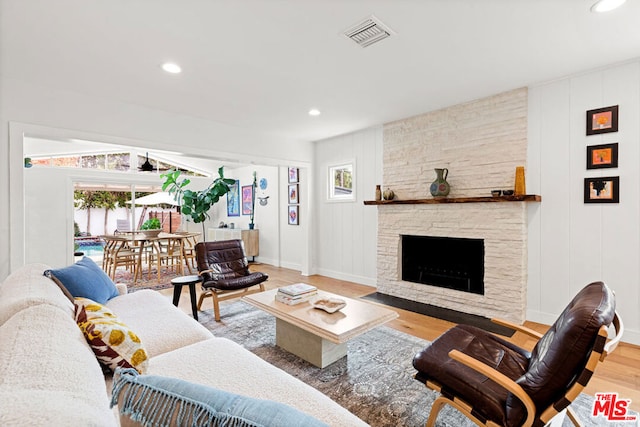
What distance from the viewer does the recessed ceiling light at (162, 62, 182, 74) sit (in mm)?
2744

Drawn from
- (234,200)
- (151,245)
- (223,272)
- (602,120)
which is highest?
(602,120)

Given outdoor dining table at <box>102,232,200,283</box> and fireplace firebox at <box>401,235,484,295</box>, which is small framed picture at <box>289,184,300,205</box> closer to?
outdoor dining table at <box>102,232,200,283</box>

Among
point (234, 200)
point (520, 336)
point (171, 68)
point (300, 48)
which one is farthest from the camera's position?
point (234, 200)

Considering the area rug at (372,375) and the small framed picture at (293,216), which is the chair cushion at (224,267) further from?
the small framed picture at (293,216)

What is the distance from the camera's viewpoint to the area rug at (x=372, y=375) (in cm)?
186

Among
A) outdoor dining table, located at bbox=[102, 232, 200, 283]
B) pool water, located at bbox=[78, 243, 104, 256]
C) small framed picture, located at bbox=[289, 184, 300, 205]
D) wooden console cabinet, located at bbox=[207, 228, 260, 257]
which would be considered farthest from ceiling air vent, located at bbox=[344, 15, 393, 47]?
pool water, located at bbox=[78, 243, 104, 256]

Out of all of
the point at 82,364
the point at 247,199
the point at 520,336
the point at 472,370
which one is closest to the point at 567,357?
the point at 472,370

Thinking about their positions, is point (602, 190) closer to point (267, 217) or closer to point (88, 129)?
point (88, 129)

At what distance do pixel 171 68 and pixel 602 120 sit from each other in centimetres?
405

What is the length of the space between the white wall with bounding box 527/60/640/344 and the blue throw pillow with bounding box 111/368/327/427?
352 centimetres

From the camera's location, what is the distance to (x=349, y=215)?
209 inches

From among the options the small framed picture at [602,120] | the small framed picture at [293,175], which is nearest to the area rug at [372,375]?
the small framed picture at [602,120]

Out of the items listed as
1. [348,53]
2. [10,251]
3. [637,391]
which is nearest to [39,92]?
[10,251]

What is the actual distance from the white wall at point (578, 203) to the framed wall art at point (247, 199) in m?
5.81
